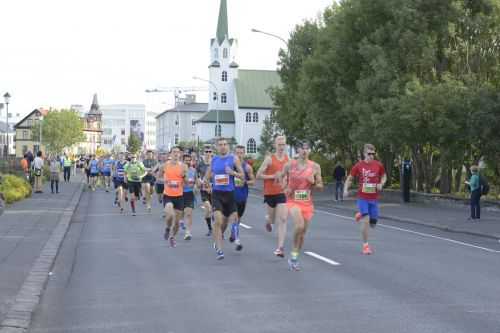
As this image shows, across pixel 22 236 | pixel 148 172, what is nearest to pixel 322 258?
pixel 22 236

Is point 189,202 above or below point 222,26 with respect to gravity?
below

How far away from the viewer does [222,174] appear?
1323 centimetres

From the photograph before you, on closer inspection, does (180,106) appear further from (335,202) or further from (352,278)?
(352,278)

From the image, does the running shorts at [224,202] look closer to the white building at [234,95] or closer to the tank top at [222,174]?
the tank top at [222,174]

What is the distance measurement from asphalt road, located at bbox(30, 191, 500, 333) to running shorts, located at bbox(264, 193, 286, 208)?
2.48ft

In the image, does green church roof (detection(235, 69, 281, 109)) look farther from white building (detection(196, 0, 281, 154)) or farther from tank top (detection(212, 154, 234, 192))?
tank top (detection(212, 154, 234, 192))

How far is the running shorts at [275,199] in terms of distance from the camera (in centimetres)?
1454

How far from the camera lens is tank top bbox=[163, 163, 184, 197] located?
15.3 metres

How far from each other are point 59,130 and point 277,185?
440ft

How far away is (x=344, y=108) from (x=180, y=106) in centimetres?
14674

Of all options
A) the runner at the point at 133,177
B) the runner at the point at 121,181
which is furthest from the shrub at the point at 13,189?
the runner at the point at 133,177

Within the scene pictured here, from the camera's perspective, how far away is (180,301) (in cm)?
884

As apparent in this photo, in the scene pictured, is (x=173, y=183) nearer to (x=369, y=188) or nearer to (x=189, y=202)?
(x=189, y=202)

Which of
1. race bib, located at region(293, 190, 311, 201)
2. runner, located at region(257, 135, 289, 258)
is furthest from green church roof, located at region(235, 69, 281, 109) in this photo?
race bib, located at region(293, 190, 311, 201)
